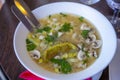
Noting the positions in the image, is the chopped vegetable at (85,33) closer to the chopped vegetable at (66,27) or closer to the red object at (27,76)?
the chopped vegetable at (66,27)

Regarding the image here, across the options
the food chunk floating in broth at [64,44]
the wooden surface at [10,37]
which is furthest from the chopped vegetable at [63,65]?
the wooden surface at [10,37]

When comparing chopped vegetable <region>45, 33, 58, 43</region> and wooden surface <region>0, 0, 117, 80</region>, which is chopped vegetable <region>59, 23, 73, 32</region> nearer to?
chopped vegetable <region>45, 33, 58, 43</region>

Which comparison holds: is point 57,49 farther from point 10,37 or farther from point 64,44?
point 10,37

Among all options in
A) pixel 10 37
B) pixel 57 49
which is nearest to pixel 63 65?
pixel 57 49

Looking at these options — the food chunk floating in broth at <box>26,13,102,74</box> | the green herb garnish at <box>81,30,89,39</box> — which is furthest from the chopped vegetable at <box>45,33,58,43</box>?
the green herb garnish at <box>81,30,89,39</box>

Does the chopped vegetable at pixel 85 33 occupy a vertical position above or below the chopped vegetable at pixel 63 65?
below
